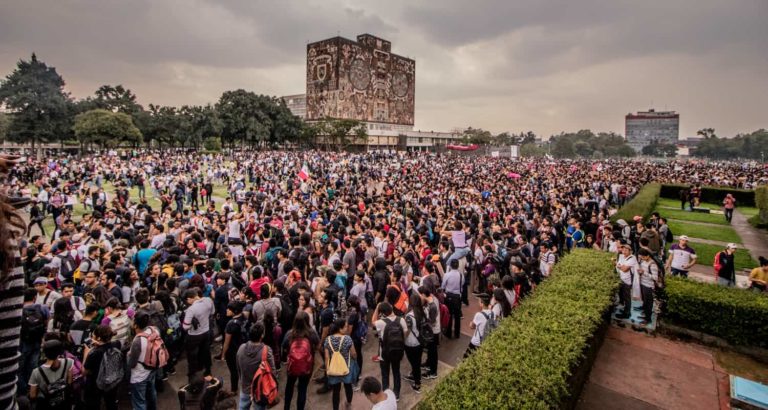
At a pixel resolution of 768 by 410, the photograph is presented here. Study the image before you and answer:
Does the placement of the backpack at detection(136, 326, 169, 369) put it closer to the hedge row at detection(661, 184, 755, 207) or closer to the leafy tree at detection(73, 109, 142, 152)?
the hedge row at detection(661, 184, 755, 207)

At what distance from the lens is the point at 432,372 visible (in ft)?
20.7

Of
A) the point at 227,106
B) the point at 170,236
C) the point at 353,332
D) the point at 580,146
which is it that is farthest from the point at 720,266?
the point at 580,146

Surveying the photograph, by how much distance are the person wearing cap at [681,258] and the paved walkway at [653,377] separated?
252cm

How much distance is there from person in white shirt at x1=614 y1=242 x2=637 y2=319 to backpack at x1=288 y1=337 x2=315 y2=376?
A: 23.0 feet

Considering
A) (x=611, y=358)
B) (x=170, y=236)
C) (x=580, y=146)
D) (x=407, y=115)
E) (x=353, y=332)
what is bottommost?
(x=611, y=358)

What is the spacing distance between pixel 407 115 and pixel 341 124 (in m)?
36.9

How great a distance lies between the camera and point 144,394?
4898mm

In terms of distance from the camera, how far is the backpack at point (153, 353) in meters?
4.76

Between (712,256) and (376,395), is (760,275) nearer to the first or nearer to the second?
(712,256)

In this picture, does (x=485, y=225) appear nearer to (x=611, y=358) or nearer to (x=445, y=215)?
(x=445, y=215)

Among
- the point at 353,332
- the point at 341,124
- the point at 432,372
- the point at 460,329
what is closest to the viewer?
the point at 353,332

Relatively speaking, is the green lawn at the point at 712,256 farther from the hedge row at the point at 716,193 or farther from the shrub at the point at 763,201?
the hedge row at the point at 716,193

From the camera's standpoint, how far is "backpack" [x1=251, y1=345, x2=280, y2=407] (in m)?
4.47

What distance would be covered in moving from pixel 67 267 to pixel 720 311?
13.1m
